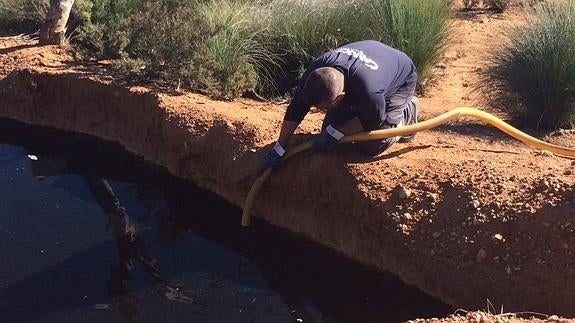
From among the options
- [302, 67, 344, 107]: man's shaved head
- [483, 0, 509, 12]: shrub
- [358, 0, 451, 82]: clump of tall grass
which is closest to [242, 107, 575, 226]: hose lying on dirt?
[302, 67, 344, 107]: man's shaved head

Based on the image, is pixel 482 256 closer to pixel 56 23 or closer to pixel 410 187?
pixel 410 187

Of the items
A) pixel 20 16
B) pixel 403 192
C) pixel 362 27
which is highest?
pixel 362 27

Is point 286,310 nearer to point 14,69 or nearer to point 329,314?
point 329,314

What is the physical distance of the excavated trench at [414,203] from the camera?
486 centimetres

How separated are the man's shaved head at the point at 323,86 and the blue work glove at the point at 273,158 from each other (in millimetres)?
660

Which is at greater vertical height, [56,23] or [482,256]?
[56,23]

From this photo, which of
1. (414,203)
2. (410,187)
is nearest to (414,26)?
(410,187)

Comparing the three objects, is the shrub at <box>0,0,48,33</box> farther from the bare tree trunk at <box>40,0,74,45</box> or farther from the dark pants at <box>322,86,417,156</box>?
the dark pants at <box>322,86,417,156</box>

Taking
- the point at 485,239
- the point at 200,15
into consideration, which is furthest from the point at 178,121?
the point at 485,239

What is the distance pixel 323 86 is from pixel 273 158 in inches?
37.5

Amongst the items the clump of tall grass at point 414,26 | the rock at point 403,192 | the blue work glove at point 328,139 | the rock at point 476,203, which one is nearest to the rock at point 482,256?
the rock at point 476,203

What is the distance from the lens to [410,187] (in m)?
5.39

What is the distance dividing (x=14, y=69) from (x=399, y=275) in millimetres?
5030

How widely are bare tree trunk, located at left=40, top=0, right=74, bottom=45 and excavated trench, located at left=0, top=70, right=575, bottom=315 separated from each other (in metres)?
2.24
